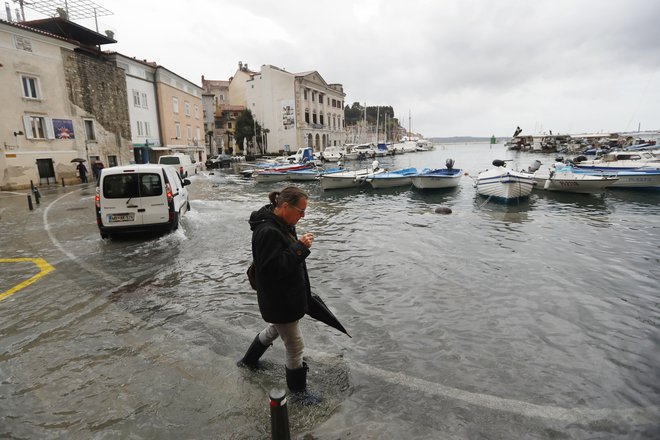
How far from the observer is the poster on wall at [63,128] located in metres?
26.5

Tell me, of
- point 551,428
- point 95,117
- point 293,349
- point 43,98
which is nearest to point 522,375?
point 551,428

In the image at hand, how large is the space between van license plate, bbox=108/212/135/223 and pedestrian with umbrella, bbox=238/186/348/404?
7858 millimetres

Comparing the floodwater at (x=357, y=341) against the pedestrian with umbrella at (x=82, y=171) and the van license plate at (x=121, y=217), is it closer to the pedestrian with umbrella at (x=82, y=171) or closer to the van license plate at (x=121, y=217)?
the van license plate at (x=121, y=217)

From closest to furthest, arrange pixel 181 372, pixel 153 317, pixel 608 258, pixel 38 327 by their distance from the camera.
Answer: pixel 181 372
pixel 38 327
pixel 153 317
pixel 608 258

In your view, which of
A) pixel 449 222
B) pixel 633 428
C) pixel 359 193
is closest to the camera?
pixel 633 428

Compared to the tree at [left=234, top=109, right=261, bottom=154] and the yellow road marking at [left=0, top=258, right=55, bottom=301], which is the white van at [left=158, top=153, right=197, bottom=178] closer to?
the yellow road marking at [left=0, top=258, right=55, bottom=301]

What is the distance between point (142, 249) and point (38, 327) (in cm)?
432

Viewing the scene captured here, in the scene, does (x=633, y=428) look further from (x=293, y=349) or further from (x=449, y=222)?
(x=449, y=222)

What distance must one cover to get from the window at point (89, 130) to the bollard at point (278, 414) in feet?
110

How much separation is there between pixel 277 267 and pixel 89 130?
33.6m

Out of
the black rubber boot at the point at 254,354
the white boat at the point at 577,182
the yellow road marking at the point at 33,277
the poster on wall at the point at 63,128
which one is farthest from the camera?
the poster on wall at the point at 63,128

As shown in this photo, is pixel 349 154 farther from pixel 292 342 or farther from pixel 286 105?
pixel 292 342

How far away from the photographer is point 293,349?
3580 millimetres

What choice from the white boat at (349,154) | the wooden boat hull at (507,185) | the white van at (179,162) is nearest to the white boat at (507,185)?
the wooden boat hull at (507,185)
